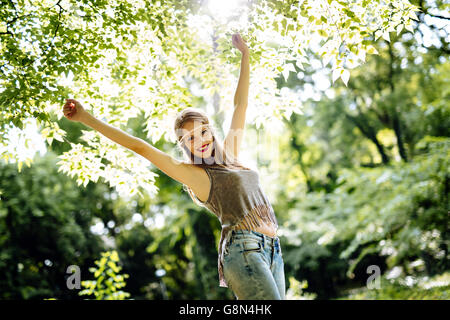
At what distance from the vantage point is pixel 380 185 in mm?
7871

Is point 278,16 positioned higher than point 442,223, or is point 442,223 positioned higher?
point 278,16

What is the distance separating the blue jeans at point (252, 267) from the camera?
1499mm

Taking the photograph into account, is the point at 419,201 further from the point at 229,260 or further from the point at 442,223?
the point at 229,260

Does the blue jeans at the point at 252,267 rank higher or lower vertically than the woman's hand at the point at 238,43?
lower

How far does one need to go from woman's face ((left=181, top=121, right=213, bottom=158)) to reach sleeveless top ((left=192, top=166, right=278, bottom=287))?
0.12 m

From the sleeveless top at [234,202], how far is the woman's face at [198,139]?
12 centimetres

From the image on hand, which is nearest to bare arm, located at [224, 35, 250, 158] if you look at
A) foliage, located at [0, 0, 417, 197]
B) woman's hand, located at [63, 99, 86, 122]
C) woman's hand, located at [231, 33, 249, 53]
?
woman's hand, located at [231, 33, 249, 53]

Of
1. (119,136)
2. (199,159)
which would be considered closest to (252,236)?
(199,159)

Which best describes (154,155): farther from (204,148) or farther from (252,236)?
(252,236)

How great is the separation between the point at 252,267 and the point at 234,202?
0.33 metres

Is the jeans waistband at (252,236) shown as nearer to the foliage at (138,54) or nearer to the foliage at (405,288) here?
the foliage at (138,54)

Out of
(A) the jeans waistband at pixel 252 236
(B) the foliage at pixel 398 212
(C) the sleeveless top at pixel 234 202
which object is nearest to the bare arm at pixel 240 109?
(C) the sleeveless top at pixel 234 202
